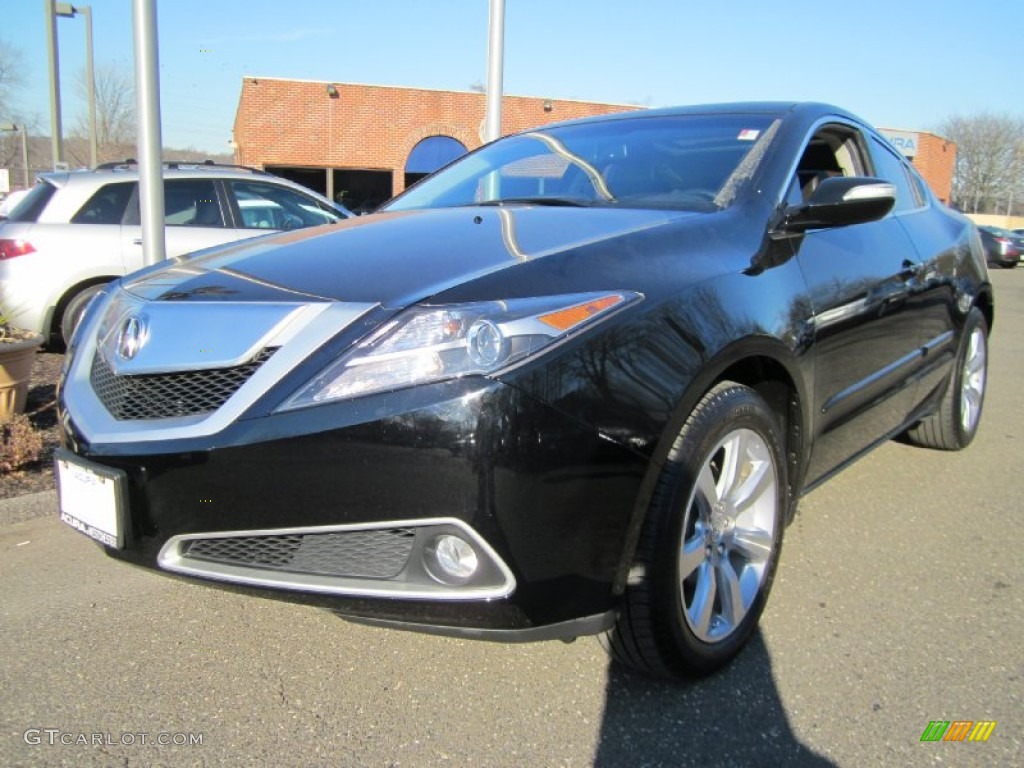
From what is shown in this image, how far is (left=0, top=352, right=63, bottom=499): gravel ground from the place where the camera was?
152 inches

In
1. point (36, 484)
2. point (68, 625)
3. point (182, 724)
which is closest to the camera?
point (182, 724)

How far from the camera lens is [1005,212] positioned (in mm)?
72000

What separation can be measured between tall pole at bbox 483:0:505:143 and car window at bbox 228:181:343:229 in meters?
1.79

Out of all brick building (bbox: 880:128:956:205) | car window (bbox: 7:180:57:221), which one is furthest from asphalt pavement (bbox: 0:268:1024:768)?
brick building (bbox: 880:128:956:205)

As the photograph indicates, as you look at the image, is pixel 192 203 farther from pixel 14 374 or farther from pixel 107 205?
pixel 14 374

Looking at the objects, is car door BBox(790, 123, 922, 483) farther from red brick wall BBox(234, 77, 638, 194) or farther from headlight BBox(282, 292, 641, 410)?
red brick wall BBox(234, 77, 638, 194)

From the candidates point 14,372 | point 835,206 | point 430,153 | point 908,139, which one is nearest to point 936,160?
point 908,139

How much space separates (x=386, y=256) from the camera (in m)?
2.19

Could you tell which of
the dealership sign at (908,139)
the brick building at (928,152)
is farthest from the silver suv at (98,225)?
the dealership sign at (908,139)

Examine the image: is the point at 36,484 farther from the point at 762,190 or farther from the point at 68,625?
the point at 762,190

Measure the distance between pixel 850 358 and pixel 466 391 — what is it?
1736mm

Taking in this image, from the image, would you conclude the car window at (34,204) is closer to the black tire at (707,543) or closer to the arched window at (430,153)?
the black tire at (707,543)

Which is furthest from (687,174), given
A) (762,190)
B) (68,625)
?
(68,625)

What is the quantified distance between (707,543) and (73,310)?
5746mm
